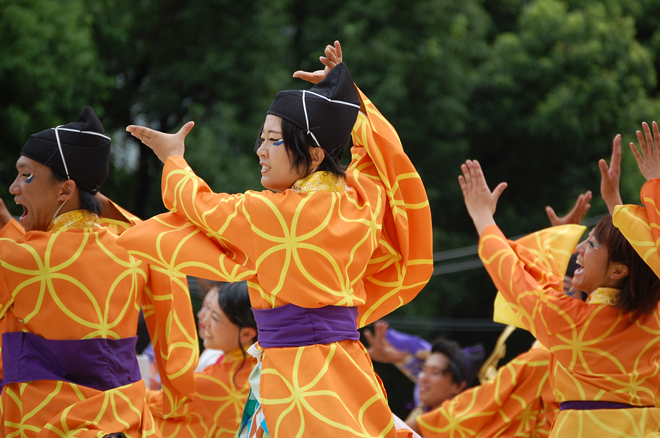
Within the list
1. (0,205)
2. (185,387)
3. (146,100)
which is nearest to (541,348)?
(185,387)

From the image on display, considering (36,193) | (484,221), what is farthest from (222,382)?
(484,221)

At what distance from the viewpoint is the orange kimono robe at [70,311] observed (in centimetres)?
240

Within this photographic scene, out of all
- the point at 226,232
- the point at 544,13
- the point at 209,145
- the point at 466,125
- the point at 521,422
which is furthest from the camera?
the point at 466,125

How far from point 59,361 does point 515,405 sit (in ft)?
6.52

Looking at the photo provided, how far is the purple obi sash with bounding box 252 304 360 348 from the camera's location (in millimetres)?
2070

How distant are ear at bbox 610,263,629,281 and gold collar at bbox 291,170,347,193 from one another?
1.17 metres

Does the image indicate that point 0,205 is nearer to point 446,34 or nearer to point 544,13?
point 446,34

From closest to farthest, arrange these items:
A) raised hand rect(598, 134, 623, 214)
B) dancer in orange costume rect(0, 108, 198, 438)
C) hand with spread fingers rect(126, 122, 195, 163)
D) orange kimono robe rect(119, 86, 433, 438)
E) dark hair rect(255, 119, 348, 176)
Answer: orange kimono robe rect(119, 86, 433, 438), dark hair rect(255, 119, 348, 176), hand with spread fingers rect(126, 122, 195, 163), dancer in orange costume rect(0, 108, 198, 438), raised hand rect(598, 134, 623, 214)

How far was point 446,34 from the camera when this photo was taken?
29.4 ft

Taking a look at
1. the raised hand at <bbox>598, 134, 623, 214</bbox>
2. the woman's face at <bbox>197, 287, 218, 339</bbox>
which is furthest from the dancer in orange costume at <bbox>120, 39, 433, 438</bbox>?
the woman's face at <bbox>197, 287, 218, 339</bbox>

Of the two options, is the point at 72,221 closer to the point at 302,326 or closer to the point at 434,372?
the point at 302,326

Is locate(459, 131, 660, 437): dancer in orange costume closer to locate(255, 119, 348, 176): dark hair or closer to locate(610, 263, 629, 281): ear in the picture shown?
locate(610, 263, 629, 281): ear

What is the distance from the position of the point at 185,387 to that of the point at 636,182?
7448mm

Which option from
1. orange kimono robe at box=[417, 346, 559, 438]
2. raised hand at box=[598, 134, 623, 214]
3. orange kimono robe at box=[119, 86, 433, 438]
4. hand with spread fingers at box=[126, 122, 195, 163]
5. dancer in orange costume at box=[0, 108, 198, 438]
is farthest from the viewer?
orange kimono robe at box=[417, 346, 559, 438]
